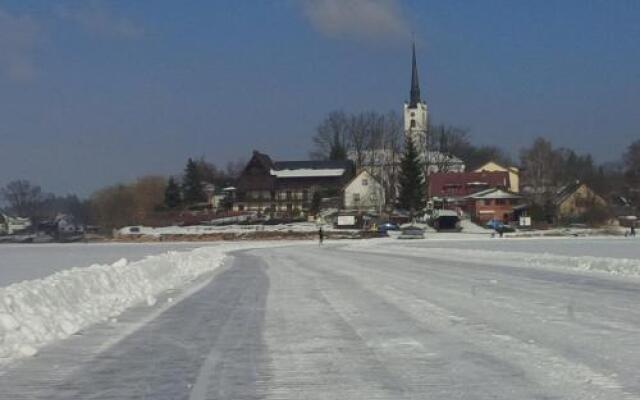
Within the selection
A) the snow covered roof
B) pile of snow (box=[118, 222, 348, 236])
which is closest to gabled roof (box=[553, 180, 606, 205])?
pile of snow (box=[118, 222, 348, 236])

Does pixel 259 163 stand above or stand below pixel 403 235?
above

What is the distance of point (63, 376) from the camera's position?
31.6 ft

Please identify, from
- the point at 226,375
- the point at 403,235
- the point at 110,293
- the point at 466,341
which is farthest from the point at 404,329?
the point at 403,235

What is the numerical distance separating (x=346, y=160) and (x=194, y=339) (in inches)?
5366

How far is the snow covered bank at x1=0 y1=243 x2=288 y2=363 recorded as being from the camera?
1248 cm

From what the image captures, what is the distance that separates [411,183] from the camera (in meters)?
117

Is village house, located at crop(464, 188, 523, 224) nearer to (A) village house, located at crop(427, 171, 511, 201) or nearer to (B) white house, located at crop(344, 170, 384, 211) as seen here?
(A) village house, located at crop(427, 171, 511, 201)

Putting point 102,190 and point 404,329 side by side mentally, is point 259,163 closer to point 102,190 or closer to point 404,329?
point 102,190

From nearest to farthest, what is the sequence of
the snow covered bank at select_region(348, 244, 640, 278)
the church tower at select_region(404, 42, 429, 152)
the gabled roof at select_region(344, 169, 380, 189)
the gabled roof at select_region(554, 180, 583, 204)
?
the snow covered bank at select_region(348, 244, 640, 278) → the gabled roof at select_region(554, 180, 583, 204) → the gabled roof at select_region(344, 169, 380, 189) → the church tower at select_region(404, 42, 429, 152)

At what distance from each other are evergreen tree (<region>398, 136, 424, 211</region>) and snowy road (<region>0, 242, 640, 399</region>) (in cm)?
9635

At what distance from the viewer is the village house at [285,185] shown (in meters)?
141

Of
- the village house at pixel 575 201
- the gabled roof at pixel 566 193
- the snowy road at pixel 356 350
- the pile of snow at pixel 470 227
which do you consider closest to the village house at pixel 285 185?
the pile of snow at pixel 470 227

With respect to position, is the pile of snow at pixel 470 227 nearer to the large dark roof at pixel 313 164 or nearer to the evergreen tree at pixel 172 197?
the large dark roof at pixel 313 164

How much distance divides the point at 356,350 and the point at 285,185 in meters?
133
